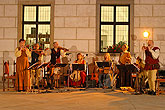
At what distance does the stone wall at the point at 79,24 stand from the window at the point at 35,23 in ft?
1.48

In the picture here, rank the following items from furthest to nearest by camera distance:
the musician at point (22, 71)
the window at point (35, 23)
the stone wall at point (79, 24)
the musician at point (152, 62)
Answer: the window at point (35, 23)
the stone wall at point (79, 24)
the musician at point (22, 71)
the musician at point (152, 62)

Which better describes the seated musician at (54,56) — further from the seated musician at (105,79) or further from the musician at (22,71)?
the seated musician at (105,79)

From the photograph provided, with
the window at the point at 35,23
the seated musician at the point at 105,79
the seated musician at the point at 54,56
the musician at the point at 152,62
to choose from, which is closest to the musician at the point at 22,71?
the seated musician at the point at 54,56

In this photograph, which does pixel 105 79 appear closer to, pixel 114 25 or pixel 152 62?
pixel 152 62

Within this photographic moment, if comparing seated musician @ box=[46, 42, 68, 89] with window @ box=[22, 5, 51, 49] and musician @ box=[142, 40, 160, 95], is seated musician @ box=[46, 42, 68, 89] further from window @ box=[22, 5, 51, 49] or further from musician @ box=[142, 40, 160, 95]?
musician @ box=[142, 40, 160, 95]

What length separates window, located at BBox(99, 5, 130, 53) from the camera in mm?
12227

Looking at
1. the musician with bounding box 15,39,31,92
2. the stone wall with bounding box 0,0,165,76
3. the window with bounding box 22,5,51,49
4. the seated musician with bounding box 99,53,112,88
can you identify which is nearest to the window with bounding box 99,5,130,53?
the stone wall with bounding box 0,0,165,76

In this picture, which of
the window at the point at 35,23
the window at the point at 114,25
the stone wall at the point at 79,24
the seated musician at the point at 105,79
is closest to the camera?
the seated musician at the point at 105,79

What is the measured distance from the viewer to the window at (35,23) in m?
12.4

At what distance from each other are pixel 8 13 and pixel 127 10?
17.3 ft

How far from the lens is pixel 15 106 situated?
5.91 meters

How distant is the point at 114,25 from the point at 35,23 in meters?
3.53

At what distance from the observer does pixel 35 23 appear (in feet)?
40.9

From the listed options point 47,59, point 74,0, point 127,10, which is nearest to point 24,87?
point 47,59
